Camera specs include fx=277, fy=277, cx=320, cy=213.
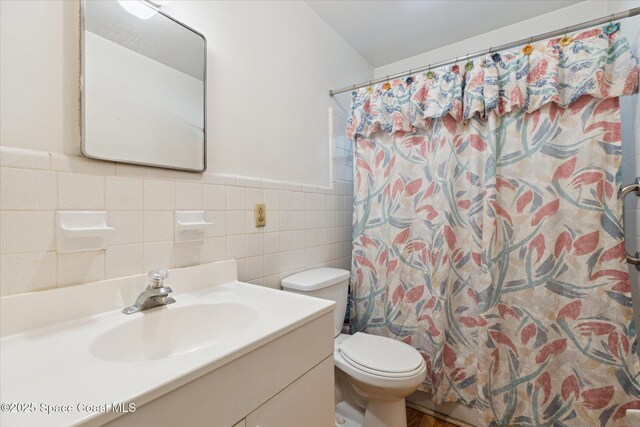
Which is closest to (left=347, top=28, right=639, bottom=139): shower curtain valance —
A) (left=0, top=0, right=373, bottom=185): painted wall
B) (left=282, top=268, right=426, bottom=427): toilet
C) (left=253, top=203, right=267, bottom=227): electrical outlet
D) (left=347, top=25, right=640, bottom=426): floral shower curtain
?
(left=347, top=25, right=640, bottom=426): floral shower curtain

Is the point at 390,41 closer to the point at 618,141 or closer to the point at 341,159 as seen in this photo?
the point at 341,159

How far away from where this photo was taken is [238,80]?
1.24 m

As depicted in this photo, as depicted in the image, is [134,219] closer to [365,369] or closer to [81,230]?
[81,230]

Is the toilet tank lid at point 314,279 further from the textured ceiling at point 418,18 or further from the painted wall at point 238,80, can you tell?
the textured ceiling at point 418,18

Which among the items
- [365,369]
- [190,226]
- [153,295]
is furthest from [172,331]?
[365,369]

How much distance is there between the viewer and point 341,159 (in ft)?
6.46

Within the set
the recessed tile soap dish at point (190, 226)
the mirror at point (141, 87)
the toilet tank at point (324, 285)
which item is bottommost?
the toilet tank at point (324, 285)

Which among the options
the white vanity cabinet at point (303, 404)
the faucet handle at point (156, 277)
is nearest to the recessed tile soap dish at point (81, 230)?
the faucet handle at point (156, 277)

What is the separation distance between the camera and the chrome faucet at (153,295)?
0.81 meters

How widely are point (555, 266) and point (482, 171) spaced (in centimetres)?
56

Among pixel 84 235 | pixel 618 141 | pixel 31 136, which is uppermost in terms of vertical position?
pixel 618 141

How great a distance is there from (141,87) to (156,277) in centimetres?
62

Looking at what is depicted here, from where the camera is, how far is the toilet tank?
1329 mm

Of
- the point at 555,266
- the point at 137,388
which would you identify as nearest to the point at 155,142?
the point at 137,388
